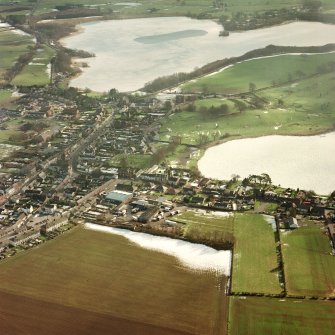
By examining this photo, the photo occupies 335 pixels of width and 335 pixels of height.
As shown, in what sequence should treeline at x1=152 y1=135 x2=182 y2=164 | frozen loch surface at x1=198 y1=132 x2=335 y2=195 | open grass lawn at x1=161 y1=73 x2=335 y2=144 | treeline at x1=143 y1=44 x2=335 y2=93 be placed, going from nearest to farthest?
frozen loch surface at x1=198 y1=132 x2=335 y2=195, treeline at x1=152 y1=135 x2=182 y2=164, open grass lawn at x1=161 y1=73 x2=335 y2=144, treeline at x1=143 y1=44 x2=335 y2=93

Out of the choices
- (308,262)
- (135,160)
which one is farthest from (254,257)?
(135,160)

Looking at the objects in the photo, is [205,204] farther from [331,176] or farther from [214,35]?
[214,35]

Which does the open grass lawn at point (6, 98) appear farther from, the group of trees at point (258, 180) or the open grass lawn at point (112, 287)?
the group of trees at point (258, 180)

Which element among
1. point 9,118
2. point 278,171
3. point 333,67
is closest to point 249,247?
point 278,171

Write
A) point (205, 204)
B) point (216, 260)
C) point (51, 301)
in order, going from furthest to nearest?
point (205, 204), point (216, 260), point (51, 301)

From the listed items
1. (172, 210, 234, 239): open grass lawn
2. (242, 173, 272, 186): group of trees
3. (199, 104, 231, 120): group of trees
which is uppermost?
(199, 104, 231, 120): group of trees

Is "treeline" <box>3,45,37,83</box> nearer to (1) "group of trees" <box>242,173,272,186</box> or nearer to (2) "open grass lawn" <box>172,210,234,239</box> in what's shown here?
(1) "group of trees" <box>242,173,272,186</box>

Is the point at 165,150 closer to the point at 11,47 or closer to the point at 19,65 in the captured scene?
the point at 19,65

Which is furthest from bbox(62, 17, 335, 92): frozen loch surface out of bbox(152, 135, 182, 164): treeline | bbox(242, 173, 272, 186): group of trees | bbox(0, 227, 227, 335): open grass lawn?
bbox(0, 227, 227, 335): open grass lawn
